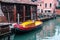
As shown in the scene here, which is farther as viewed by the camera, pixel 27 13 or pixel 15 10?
pixel 27 13

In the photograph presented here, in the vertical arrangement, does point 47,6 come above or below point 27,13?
below

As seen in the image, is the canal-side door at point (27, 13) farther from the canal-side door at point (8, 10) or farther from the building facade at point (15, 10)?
the canal-side door at point (8, 10)

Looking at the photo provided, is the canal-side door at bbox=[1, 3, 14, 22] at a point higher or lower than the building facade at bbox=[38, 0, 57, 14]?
higher

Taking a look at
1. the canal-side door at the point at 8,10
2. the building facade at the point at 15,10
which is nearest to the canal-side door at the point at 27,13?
the building facade at the point at 15,10

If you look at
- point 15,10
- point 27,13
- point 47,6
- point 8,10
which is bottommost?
point 47,6

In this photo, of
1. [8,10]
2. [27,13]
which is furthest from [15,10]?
[27,13]

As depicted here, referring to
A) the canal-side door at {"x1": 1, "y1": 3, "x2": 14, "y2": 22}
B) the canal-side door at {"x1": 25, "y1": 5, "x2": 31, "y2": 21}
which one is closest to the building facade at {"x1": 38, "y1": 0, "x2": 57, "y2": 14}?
the canal-side door at {"x1": 25, "y1": 5, "x2": 31, "y2": 21}

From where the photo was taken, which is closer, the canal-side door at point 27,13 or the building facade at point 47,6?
the canal-side door at point 27,13

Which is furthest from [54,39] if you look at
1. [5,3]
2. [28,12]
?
[28,12]

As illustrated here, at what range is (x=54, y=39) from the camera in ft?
49.1

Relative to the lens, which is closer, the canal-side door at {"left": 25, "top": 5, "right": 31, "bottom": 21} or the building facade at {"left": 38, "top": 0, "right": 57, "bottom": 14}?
the canal-side door at {"left": 25, "top": 5, "right": 31, "bottom": 21}

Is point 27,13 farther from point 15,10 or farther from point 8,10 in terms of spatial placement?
point 8,10

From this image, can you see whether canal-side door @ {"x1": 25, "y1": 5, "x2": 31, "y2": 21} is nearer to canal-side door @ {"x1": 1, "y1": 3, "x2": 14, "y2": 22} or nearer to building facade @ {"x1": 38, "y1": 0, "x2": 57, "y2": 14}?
canal-side door @ {"x1": 1, "y1": 3, "x2": 14, "y2": 22}

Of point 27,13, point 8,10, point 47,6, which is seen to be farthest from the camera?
point 47,6
